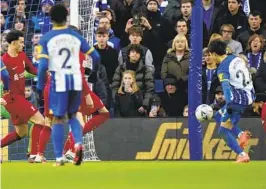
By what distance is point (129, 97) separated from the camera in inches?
690

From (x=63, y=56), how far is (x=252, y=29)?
22.9ft

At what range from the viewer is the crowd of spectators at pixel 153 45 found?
17.5 metres

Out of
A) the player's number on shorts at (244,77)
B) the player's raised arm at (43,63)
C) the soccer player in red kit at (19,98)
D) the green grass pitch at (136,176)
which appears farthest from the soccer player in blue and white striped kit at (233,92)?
the player's raised arm at (43,63)

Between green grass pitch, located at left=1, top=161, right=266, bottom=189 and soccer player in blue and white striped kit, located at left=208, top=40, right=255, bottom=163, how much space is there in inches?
15.5

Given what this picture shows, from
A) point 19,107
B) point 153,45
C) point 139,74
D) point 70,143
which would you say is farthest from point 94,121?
point 153,45

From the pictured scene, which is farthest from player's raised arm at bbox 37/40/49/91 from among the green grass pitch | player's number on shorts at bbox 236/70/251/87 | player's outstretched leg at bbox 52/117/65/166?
player's number on shorts at bbox 236/70/251/87

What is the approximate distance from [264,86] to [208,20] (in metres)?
2.03

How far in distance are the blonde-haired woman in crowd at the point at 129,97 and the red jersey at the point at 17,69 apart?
9.30 feet

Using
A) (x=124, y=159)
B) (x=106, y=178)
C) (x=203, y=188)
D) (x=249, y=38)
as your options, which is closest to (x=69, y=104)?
(x=106, y=178)

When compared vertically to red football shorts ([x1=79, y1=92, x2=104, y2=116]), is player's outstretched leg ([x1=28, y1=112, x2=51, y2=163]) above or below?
below

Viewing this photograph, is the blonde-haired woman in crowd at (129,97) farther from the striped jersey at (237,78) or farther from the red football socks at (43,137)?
the striped jersey at (237,78)

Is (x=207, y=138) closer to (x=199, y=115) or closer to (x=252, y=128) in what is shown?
(x=252, y=128)

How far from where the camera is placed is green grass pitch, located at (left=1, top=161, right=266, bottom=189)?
10.5 metres

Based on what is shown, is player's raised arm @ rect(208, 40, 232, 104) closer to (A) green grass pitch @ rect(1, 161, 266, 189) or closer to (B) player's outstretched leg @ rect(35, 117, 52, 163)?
(A) green grass pitch @ rect(1, 161, 266, 189)
